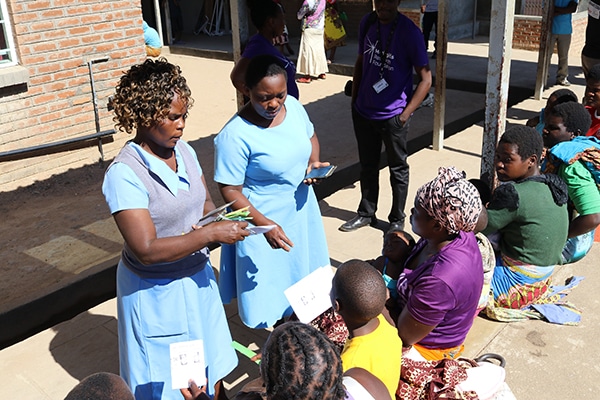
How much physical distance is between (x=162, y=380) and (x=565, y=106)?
326 centimetres

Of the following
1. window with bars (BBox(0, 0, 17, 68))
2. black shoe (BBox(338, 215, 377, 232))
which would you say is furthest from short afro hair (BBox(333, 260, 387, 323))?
window with bars (BBox(0, 0, 17, 68))

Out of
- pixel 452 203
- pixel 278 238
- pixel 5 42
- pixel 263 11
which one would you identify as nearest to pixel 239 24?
pixel 263 11

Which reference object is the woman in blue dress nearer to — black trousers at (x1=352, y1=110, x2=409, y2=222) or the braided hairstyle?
the braided hairstyle

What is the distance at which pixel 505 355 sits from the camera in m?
3.62

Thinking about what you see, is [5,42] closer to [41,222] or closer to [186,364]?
[41,222]

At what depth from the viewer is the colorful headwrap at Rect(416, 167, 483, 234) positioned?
8.77 ft

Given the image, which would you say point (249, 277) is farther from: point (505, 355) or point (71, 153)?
point (71, 153)

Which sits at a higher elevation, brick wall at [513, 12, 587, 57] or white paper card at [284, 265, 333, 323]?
white paper card at [284, 265, 333, 323]

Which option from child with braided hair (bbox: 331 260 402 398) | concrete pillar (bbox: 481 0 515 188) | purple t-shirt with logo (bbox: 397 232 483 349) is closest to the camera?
child with braided hair (bbox: 331 260 402 398)

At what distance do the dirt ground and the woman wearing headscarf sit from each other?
3000mm

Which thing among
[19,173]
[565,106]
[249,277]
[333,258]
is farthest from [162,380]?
[19,173]

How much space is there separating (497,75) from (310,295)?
270cm

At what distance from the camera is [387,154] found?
16.5 ft

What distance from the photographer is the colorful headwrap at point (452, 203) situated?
2.67 meters
